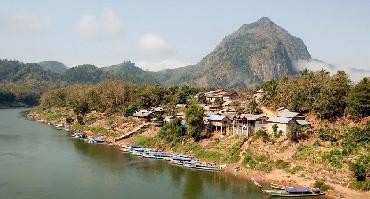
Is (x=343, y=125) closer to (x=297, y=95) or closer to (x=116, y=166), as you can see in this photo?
(x=297, y=95)

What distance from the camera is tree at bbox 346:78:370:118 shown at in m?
52.3

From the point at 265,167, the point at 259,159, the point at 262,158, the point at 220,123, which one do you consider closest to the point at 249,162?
the point at 259,159

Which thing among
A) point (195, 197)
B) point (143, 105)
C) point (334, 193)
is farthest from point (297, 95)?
point (143, 105)

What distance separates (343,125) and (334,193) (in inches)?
526

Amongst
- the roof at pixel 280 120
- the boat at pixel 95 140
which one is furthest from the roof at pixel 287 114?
the boat at pixel 95 140

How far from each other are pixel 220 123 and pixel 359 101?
19.1m

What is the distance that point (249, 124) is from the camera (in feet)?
193

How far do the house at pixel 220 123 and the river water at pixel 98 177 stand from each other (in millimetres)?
10053

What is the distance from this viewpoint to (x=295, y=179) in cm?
4653

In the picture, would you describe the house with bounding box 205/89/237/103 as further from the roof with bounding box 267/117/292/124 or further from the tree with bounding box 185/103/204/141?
the roof with bounding box 267/117/292/124

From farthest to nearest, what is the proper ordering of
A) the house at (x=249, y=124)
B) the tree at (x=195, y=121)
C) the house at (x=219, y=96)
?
the house at (x=219, y=96)
the tree at (x=195, y=121)
the house at (x=249, y=124)

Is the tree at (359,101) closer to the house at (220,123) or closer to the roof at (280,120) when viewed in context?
the roof at (280,120)

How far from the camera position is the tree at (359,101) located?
52.3m

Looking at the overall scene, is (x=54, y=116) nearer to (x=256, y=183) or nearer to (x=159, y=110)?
(x=159, y=110)
